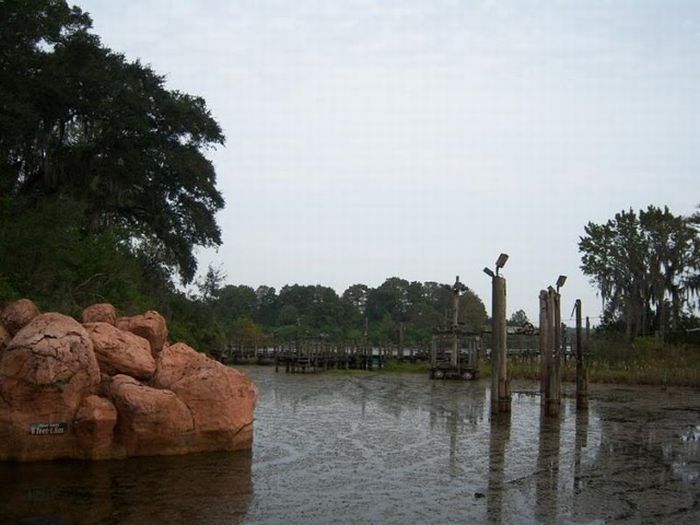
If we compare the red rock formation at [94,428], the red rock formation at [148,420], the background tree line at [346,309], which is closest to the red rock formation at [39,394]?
the red rock formation at [94,428]

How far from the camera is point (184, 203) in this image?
86.6 feet

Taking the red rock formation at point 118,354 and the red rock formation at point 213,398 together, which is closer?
the red rock formation at point 213,398

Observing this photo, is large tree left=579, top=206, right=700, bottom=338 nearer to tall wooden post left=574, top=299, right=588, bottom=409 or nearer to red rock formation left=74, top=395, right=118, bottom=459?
tall wooden post left=574, top=299, right=588, bottom=409

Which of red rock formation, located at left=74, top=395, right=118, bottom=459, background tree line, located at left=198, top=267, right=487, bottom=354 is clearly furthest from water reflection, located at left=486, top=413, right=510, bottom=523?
background tree line, located at left=198, top=267, right=487, bottom=354

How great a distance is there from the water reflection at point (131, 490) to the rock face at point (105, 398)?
0.30 metres

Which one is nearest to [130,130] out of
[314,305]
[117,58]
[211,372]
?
[117,58]

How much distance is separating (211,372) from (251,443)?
4.46 ft

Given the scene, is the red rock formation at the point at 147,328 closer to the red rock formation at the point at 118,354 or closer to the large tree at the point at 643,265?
the red rock formation at the point at 118,354

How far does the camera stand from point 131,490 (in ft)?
29.6

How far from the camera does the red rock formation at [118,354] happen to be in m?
11.9

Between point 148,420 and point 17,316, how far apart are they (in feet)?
10.7

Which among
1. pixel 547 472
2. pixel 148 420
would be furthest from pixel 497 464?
pixel 148 420

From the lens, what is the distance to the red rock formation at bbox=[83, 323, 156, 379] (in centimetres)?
1191

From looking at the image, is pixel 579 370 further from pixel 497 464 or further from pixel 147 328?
pixel 147 328
